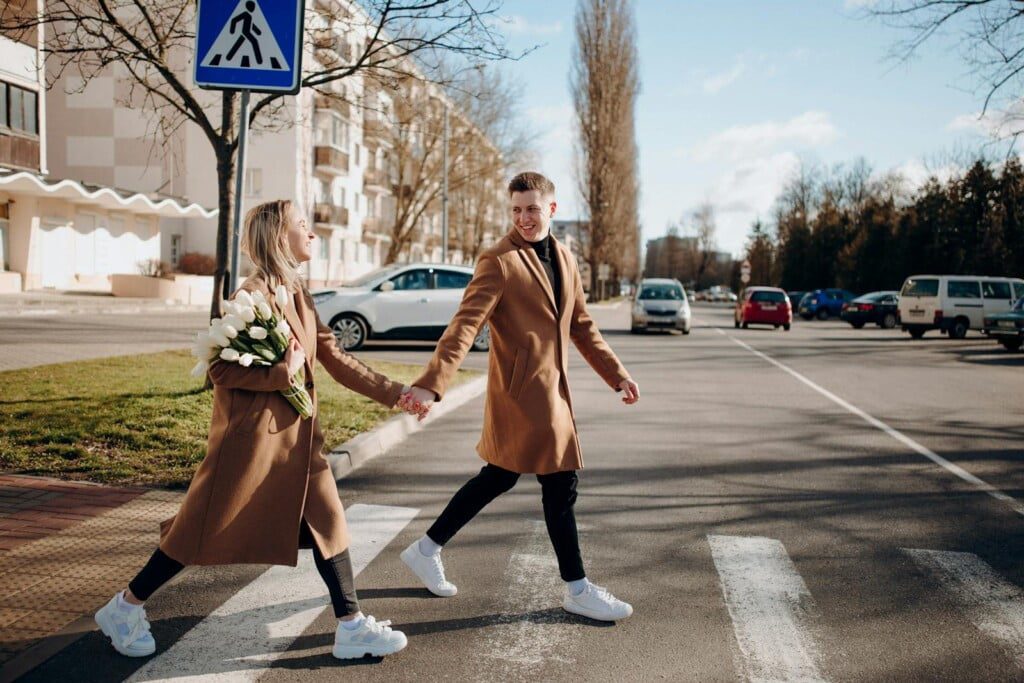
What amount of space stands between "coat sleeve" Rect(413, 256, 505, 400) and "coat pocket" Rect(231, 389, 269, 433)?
0.71 m

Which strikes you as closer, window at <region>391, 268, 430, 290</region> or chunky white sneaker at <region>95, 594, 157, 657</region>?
chunky white sneaker at <region>95, 594, 157, 657</region>

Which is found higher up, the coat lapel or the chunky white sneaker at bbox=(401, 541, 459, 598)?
the coat lapel

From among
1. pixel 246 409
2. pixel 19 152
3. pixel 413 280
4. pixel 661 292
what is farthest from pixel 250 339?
pixel 19 152

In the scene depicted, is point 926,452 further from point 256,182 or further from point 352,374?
point 256,182

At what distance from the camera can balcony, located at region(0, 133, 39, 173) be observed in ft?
92.9

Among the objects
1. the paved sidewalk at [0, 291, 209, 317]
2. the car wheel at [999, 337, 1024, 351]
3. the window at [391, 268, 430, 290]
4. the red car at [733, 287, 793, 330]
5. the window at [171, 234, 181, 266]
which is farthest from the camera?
the window at [171, 234, 181, 266]

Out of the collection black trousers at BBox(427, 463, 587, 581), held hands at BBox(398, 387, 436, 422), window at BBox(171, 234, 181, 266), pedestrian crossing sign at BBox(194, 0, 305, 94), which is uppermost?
pedestrian crossing sign at BBox(194, 0, 305, 94)

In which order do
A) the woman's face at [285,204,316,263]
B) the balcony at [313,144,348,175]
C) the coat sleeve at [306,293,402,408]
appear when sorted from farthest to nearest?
1. the balcony at [313,144,348,175]
2. the coat sleeve at [306,293,402,408]
3. the woman's face at [285,204,316,263]

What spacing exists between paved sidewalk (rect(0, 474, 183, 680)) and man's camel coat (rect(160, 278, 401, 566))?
72 cm

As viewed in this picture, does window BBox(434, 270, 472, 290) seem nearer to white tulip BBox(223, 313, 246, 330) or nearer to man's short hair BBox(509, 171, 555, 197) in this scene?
man's short hair BBox(509, 171, 555, 197)

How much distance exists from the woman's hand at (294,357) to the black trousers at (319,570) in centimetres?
58

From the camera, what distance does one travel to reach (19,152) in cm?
2922

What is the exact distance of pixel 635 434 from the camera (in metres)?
8.70

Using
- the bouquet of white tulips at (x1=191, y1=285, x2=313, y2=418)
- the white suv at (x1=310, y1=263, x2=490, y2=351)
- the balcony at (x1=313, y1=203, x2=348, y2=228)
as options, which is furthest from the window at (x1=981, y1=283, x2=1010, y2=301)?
the balcony at (x1=313, y1=203, x2=348, y2=228)
